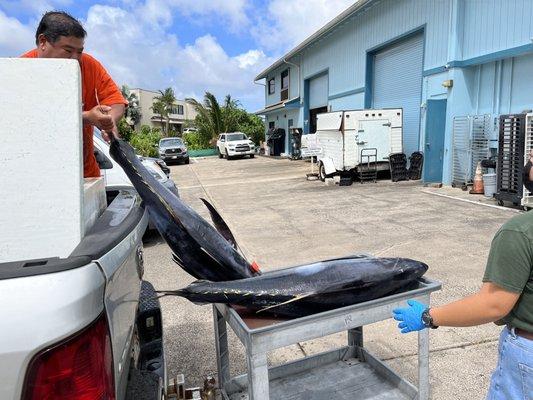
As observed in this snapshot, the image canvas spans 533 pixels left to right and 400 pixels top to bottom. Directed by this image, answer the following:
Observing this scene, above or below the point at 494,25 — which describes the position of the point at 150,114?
above

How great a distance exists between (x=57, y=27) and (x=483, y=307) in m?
2.63

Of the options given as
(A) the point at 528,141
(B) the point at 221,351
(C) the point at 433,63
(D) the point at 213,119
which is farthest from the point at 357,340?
(D) the point at 213,119

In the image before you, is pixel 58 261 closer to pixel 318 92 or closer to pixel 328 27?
pixel 328 27

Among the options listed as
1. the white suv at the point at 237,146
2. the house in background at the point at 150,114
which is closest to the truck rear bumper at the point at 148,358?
the white suv at the point at 237,146

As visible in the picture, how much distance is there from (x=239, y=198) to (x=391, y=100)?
7705mm

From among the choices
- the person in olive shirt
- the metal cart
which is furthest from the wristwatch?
the metal cart

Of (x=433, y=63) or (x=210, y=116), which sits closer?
(x=433, y=63)

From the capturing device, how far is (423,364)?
7.97ft

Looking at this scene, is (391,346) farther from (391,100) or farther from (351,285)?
(391,100)

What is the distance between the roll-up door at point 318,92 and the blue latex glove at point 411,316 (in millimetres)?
21993

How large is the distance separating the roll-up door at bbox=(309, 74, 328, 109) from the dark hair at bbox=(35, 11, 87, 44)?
21397 millimetres

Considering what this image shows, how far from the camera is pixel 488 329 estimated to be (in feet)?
12.8

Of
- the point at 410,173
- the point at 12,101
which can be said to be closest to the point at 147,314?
the point at 12,101

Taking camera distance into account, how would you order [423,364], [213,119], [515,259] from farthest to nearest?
[213,119], [423,364], [515,259]
